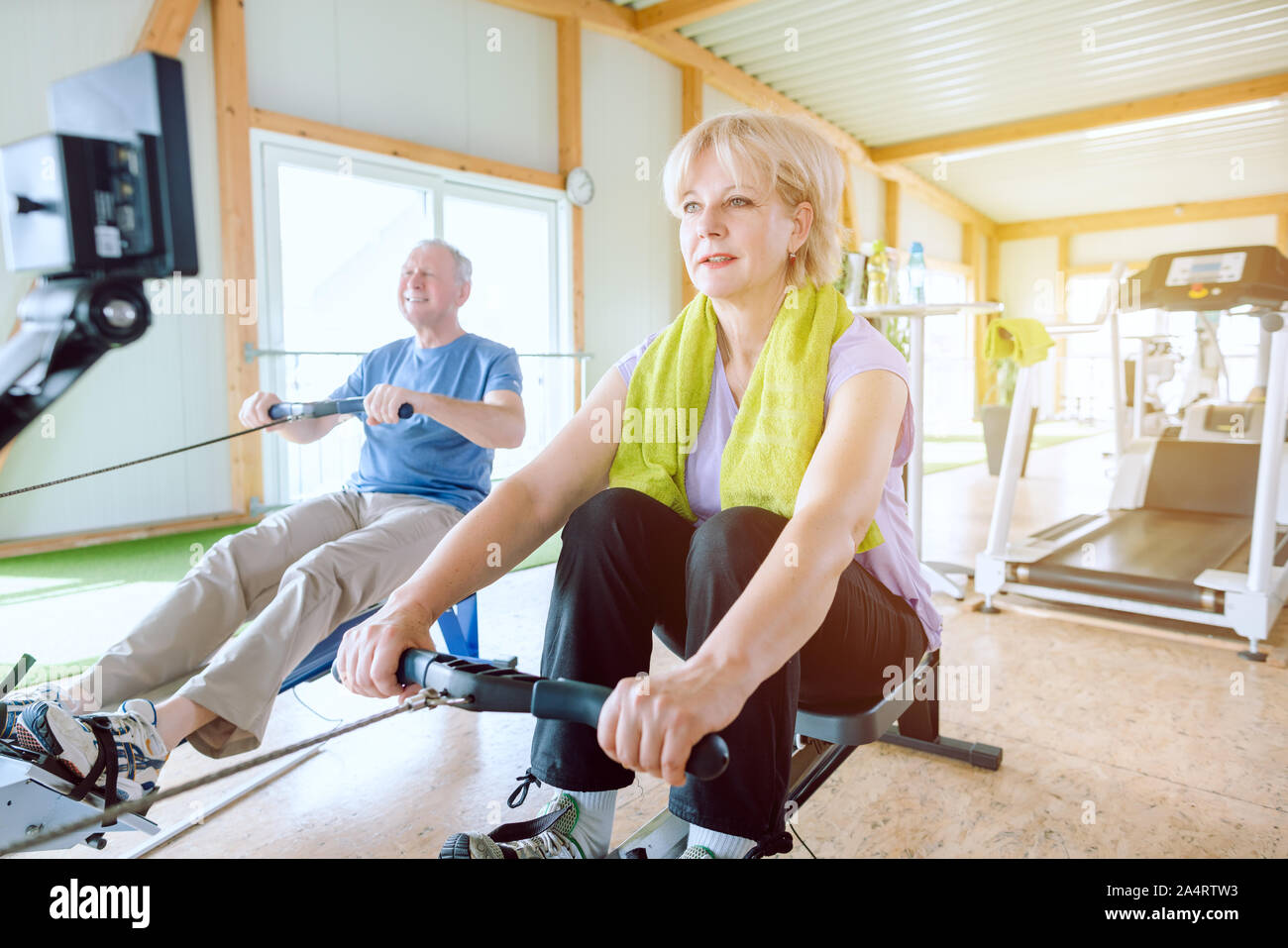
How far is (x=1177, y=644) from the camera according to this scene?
279 cm

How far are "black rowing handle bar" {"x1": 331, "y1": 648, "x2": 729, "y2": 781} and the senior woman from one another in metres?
0.10

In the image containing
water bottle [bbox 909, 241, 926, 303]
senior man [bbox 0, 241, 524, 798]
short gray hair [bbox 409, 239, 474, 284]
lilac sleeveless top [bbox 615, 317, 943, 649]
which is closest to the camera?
lilac sleeveless top [bbox 615, 317, 943, 649]

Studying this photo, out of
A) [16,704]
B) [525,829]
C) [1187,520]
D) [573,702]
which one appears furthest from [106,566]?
[1187,520]

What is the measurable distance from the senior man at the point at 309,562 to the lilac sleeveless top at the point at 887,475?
73 centimetres

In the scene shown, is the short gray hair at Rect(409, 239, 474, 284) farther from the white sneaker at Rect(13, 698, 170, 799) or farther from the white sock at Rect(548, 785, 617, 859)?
the white sock at Rect(548, 785, 617, 859)

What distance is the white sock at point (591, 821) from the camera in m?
1.17

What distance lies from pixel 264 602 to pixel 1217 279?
3218 mm

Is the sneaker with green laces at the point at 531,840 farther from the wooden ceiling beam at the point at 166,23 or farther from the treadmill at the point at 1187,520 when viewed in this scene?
the wooden ceiling beam at the point at 166,23

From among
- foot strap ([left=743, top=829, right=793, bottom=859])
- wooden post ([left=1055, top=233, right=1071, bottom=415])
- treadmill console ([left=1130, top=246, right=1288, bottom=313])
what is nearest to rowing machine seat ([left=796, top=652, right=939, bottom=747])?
foot strap ([left=743, top=829, right=793, bottom=859])

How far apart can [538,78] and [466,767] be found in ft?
18.7

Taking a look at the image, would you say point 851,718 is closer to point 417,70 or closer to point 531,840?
point 531,840

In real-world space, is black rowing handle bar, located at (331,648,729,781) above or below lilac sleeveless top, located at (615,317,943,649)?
below

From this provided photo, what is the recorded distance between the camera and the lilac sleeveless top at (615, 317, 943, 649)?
126 cm

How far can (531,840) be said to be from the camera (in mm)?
1143
